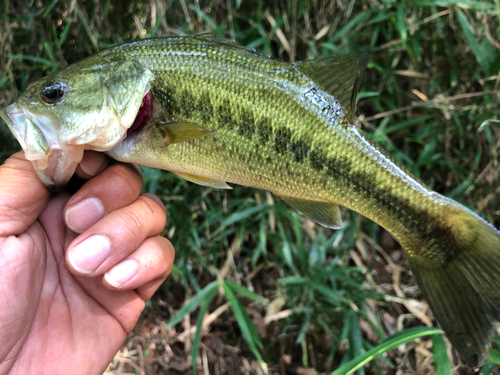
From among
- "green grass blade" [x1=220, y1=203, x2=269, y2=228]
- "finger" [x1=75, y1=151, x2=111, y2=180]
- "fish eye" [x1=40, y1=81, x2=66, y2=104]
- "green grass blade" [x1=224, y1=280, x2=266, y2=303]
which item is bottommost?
"green grass blade" [x1=224, y1=280, x2=266, y2=303]

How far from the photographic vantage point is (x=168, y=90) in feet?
4.08

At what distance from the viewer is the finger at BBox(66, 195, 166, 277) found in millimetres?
1210

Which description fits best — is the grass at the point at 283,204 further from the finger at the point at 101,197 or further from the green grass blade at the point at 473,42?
the finger at the point at 101,197

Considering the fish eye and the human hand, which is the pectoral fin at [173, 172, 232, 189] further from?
the fish eye

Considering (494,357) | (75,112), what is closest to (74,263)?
(75,112)

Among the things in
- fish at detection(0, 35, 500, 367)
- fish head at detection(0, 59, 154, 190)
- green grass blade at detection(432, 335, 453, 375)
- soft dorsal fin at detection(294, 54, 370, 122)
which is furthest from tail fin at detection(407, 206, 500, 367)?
fish head at detection(0, 59, 154, 190)

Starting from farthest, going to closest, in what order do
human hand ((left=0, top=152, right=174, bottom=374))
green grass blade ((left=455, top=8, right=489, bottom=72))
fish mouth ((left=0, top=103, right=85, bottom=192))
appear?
green grass blade ((left=455, top=8, right=489, bottom=72)) < human hand ((left=0, top=152, right=174, bottom=374)) < fish mouth ((left=0, top=103, right=85, bottom=192))

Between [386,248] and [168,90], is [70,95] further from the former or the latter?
[386,248]

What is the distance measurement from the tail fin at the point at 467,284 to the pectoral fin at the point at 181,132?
1044 mm

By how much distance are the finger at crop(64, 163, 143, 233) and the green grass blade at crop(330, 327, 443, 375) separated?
1248mm

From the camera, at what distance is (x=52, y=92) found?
116 cm

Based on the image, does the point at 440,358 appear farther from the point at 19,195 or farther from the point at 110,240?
the point at 19,195

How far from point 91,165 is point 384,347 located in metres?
1.59

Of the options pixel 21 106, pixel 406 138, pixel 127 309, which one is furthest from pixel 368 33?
pixel 127 309
